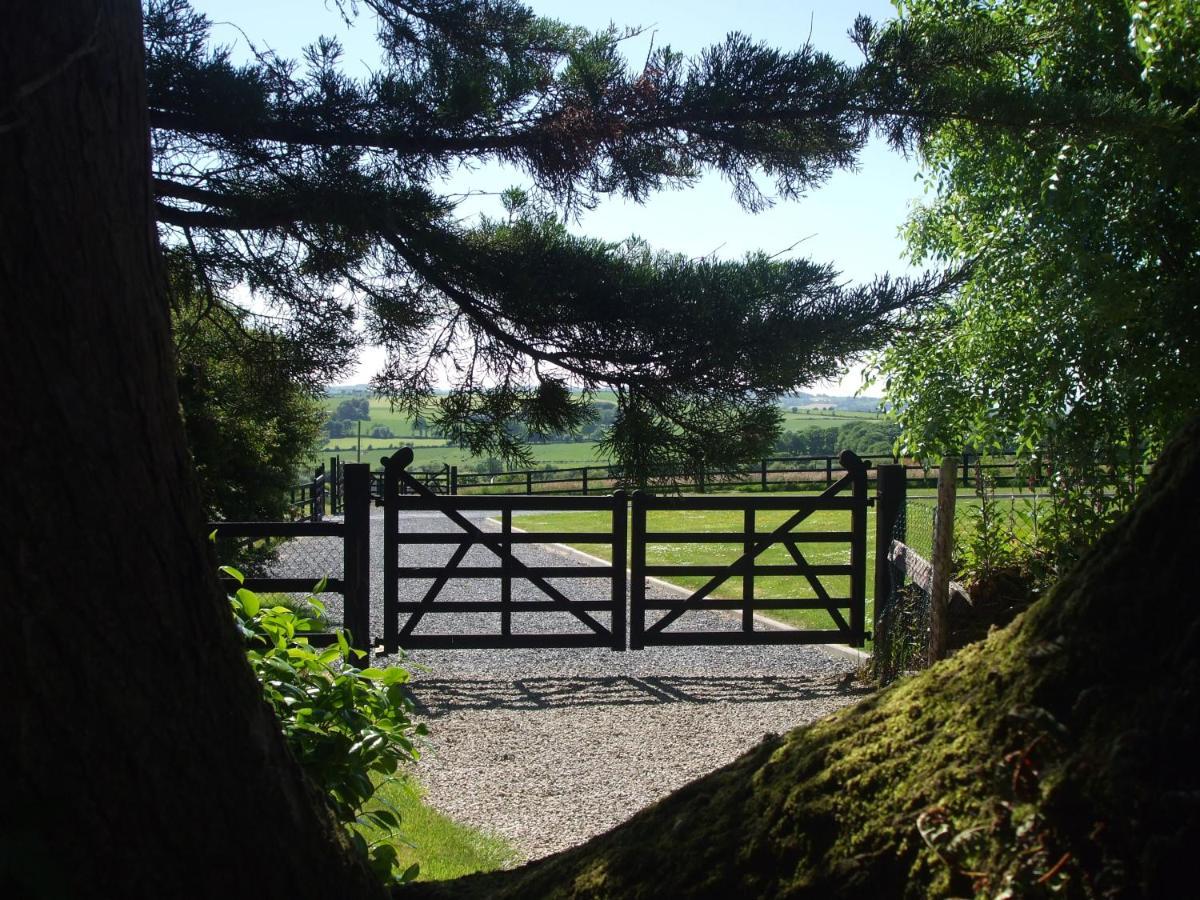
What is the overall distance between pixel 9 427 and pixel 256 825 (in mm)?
706

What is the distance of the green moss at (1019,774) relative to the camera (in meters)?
1.12

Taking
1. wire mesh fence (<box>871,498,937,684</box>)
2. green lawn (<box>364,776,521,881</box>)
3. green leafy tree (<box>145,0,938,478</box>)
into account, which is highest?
green leafy tree (<box>145,0,938,478</box>)

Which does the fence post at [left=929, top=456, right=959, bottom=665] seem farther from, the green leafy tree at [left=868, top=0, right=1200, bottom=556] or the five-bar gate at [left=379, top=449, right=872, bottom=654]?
the five-bar gate at [left=379, top=449, right=872, bottom=654]

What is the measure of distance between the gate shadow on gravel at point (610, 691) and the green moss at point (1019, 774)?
619 cm

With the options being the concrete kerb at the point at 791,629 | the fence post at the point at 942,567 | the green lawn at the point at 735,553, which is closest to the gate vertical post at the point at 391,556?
the concrete kerb at the point at 791,629

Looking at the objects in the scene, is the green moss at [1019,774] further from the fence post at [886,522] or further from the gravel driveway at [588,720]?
the fence post at [886,522]

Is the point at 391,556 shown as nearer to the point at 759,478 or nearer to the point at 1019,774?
the point at 1019,774

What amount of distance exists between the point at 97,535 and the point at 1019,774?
1.27m

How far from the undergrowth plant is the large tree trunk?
0.70 m

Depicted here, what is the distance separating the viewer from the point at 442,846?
15.6ft

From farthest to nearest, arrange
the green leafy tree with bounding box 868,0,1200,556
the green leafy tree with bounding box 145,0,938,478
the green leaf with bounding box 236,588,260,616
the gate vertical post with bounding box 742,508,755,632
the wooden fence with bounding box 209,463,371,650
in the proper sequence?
the gate vertical post with bounding box 742,508,755,632
the wooden fence with bounding box 209,463,371,650
the green leafy tree with bounding box 868,0,1200,556
the green leafy tree with bounding box 145,0,938,478
the green leaf with bounding box 236,588,260,616

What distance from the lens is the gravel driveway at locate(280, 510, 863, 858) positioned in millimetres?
5551

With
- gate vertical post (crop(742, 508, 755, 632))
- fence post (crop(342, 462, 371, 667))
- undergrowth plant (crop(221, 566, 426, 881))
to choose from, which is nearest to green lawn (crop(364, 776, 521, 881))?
undergrowth plant (crop(221, 566, 426, 881))

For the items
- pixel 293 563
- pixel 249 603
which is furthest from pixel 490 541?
pixel 293 563
